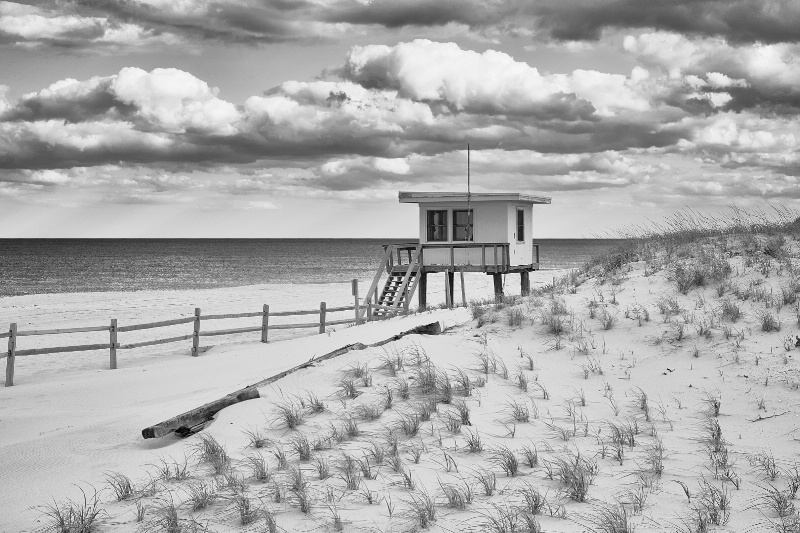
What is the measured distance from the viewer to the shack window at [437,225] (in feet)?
96.9

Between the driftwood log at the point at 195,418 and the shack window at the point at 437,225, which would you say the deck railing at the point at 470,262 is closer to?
the shack window at the point at 437,225

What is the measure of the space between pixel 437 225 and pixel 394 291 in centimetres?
357

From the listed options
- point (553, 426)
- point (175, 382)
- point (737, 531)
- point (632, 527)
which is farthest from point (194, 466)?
point (175, 382)

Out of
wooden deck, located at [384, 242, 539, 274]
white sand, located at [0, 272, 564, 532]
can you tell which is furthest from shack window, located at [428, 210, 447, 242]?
white sand, located at [0, 272, 564, 532]

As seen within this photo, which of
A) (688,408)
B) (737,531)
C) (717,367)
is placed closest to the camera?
(737,531)

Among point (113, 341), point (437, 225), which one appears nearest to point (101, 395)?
point (113, 341)

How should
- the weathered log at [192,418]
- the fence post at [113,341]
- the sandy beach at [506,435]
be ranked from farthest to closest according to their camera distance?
the fence post at [113,341] → the weathered log at [192,418] → the sandy beach at [506,435]

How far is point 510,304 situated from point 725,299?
3462 millimetres

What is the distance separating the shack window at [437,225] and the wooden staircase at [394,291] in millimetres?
924

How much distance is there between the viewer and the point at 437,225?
29.6 m

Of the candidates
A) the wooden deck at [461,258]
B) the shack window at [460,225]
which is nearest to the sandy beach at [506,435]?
the wooden deck at [461,258]

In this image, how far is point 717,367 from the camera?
29.1 feet

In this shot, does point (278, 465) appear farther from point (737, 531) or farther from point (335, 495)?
point (737, 531)

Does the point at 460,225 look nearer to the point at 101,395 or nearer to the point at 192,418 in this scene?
the point at 101,395
